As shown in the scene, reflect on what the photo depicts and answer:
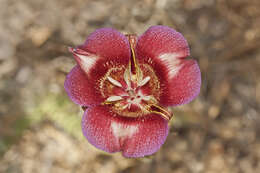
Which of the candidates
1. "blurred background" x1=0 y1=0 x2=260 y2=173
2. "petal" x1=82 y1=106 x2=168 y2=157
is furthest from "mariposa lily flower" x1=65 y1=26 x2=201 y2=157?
"blurred background" x1=0 y1=0 x2=260 y2=173

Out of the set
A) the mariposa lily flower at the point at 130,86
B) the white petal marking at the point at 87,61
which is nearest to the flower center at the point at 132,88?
the mariposa lily flower at the point at 130,86

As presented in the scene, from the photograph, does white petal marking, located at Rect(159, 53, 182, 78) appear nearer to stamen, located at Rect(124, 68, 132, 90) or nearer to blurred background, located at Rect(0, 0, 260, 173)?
stamen, located at Rect(124, 68, 132, 90)

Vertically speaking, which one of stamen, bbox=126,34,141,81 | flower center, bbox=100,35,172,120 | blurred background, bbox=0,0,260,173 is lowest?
blurred background, bbox=0,0,260,173

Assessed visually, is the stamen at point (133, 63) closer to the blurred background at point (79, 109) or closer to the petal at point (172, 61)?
the petal at point (172, 61)

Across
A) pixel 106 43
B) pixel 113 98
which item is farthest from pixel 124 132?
pixel 106 43

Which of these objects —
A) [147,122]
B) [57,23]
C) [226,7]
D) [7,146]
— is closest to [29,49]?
[57,23]

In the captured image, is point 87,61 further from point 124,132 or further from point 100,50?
point 124,132

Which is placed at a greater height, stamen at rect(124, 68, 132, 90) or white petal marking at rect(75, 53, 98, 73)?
white petal marking at rect(75, 53, 98, 73)
